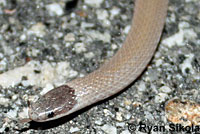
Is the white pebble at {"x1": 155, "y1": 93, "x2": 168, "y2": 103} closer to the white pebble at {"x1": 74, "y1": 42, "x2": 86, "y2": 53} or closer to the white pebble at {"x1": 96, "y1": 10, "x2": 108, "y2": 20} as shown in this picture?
the white pebble at {"x1": 74, "y1": 42, "x2": 86, "y2": 53}

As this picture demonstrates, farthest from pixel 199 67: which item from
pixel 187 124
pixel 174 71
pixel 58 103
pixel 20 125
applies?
pixel 20 125

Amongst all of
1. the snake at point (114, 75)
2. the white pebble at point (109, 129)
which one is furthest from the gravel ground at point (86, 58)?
the snake at point (114, 75)

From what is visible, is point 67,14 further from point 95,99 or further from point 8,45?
point 95,99

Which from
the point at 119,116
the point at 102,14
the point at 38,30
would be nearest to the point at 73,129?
the point at 119,116

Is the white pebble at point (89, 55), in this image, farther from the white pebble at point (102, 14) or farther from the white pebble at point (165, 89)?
the white pebble at point (165, 89)

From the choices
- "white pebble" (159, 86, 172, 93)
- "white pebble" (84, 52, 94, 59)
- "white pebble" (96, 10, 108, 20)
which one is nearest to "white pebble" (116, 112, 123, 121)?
"white pebble" (159, 86, 172, 93)

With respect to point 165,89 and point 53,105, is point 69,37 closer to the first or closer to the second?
point 53,105
